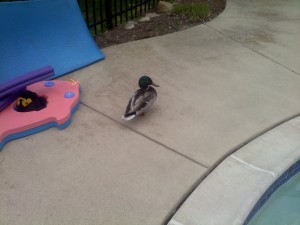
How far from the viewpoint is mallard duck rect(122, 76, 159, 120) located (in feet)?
9.95

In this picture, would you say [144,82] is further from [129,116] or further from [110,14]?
[110,14]

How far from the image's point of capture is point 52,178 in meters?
2.67

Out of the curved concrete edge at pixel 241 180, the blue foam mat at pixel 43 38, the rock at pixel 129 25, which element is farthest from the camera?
the rock at pixel 129 25

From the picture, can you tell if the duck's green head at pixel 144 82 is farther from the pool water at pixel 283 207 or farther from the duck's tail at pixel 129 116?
the pool water at pixel 283 207

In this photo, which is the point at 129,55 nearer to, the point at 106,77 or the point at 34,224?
the point at 106,77

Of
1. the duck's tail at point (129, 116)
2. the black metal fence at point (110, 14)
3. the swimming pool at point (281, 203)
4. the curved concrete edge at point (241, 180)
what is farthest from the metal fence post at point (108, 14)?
the swimming pool at point (281, 203)

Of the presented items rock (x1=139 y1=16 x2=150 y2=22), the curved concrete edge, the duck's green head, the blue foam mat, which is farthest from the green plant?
the curved concrete edge

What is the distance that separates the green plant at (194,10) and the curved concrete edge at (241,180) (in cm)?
258

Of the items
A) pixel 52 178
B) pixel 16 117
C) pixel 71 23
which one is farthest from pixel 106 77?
pixel 52 178

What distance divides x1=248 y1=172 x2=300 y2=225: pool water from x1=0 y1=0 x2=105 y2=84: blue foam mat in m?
2.37

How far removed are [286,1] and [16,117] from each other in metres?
4.90

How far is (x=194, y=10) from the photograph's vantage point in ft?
17.5

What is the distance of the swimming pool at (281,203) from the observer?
2.64 metres

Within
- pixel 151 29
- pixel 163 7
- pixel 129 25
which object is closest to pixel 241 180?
pixel 151 29
